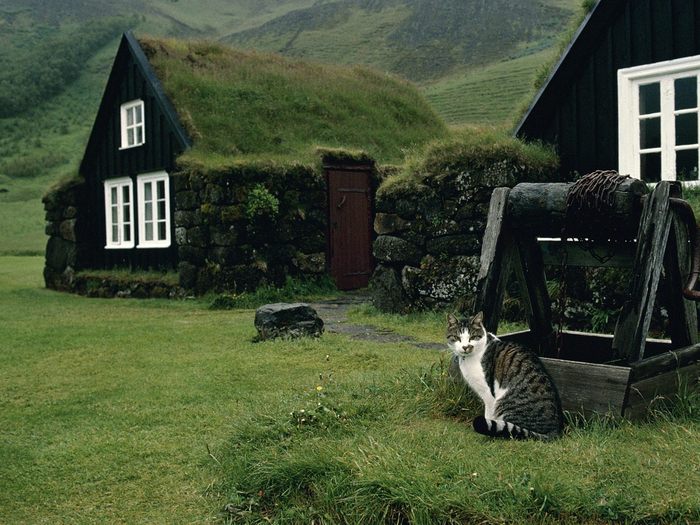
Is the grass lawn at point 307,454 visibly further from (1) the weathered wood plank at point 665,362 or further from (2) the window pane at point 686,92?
(2) the window pane at point 686,92

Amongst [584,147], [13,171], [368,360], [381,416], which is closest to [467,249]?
[584,147]

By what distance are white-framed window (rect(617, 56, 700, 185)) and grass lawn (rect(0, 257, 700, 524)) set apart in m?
5.37

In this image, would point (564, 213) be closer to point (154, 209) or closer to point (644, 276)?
point (644, 276)

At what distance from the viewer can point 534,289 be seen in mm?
6684

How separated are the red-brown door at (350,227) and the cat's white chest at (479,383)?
41.2 feet

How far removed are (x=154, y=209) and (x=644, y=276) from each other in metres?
15.4

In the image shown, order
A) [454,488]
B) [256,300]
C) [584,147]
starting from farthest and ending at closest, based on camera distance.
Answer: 1. [256,300]
2. [584,147]
3. [454,488]

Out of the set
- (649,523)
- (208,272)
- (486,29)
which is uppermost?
(486,29)

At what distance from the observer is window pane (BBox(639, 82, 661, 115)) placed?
11.7 meters

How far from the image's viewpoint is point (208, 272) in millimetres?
16609

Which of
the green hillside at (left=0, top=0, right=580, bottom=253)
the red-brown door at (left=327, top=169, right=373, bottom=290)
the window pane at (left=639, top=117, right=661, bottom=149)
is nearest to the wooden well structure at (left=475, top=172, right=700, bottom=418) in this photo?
the window pane at (left=639, top=117, right=661, bottom=149)

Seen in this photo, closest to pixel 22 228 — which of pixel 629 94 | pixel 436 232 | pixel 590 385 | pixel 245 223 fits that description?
pixel 245 223

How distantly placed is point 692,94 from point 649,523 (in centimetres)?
910

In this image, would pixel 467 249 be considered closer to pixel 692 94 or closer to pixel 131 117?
pixel 692 94
